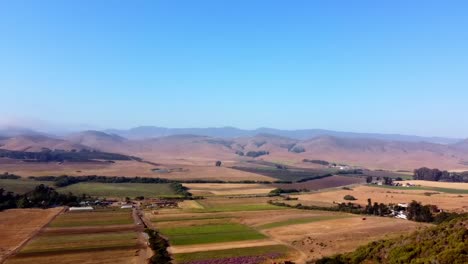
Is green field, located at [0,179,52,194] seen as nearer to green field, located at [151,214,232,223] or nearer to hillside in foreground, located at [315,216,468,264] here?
green field, located at [151,214,232,223]

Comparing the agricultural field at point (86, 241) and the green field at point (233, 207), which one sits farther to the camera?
the green field at point (233, 207)

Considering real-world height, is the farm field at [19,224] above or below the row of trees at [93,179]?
below

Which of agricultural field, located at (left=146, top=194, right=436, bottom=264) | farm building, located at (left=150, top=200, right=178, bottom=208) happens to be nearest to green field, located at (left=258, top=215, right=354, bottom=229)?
agricultural field, located at (left=146, top=194, right=436, bottom=264)

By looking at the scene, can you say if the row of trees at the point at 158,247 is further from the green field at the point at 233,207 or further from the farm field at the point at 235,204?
the farm field at the point at 235,204

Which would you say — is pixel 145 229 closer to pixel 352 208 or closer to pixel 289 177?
pixel 352 208

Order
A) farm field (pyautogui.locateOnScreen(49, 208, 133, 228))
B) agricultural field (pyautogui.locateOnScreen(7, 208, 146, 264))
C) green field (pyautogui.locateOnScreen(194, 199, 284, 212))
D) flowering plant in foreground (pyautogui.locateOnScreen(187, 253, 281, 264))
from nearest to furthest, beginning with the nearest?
1. flowering plant in foreground (pyautogui.locateOnScreen(187, 253, 281, 264))
2. agricultural field (pyautogui.locateOnScreen(7, 208, 146, 264))
3. farm field (pyautogui.locateOnScreen(49, 208, 133, 228))
4. green field (pyautogui.locateOnScreen(194, 199, 284, 212))

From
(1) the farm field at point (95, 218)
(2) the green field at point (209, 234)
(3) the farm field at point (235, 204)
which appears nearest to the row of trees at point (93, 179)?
(3) the farm field at point (235, 204)
